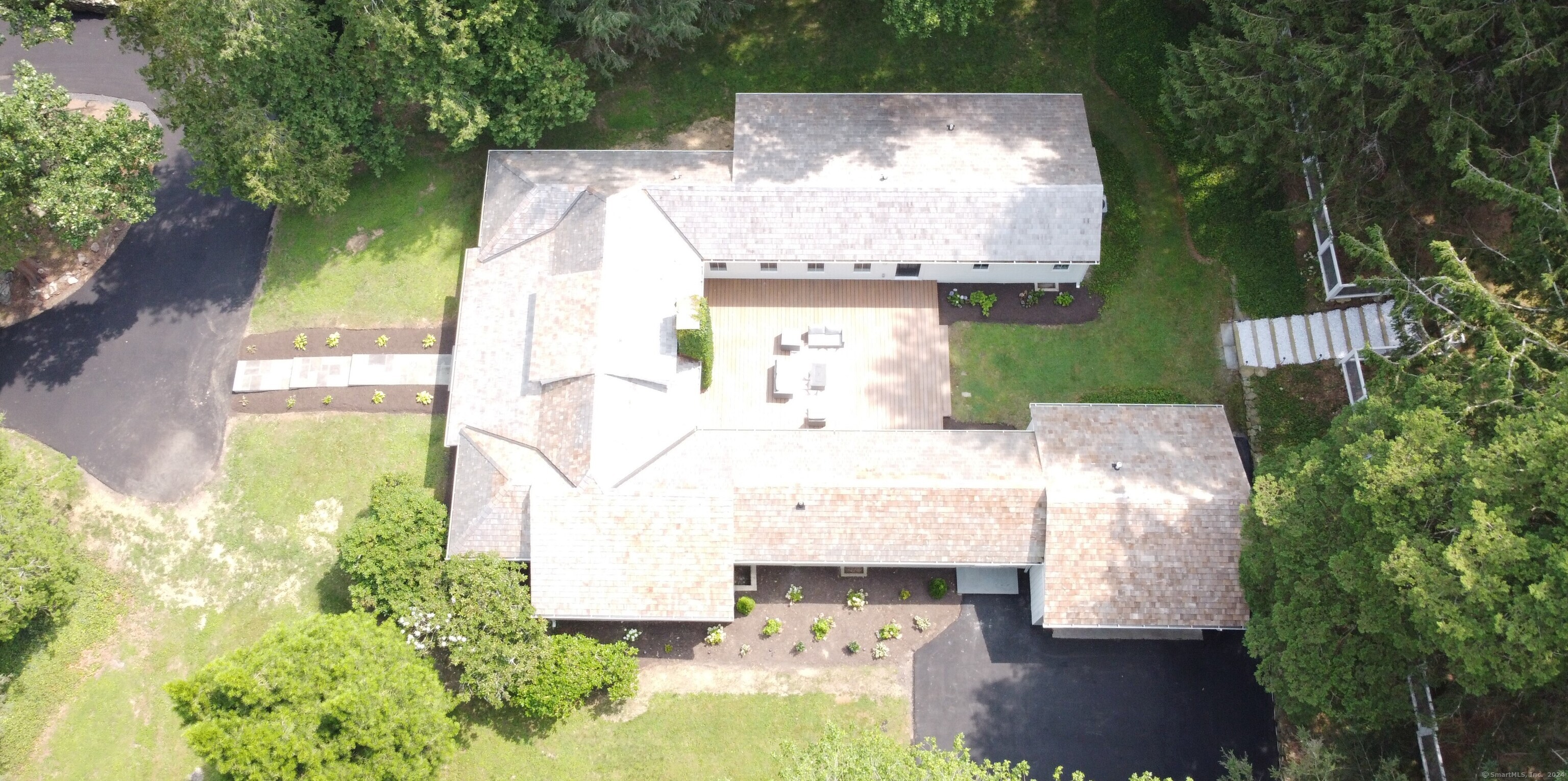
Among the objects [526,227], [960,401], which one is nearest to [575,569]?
[526,227]

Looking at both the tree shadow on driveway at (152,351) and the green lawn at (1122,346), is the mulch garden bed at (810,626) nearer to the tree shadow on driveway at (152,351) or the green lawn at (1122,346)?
the green lawn at (1122,346)

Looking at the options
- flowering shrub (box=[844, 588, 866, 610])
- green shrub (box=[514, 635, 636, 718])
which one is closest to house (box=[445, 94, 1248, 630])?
green shrub (box=[514, 635, 636, 718])

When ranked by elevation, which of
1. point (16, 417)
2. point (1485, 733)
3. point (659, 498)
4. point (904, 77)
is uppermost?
point (904, 77)

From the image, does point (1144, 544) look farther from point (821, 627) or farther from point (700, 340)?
point (700, 340)

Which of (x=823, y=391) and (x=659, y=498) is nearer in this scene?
(x=659, y=498)

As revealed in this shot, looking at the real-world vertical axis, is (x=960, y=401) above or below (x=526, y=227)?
below

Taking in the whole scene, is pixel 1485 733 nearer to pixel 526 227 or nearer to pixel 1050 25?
pixel 1050 25
